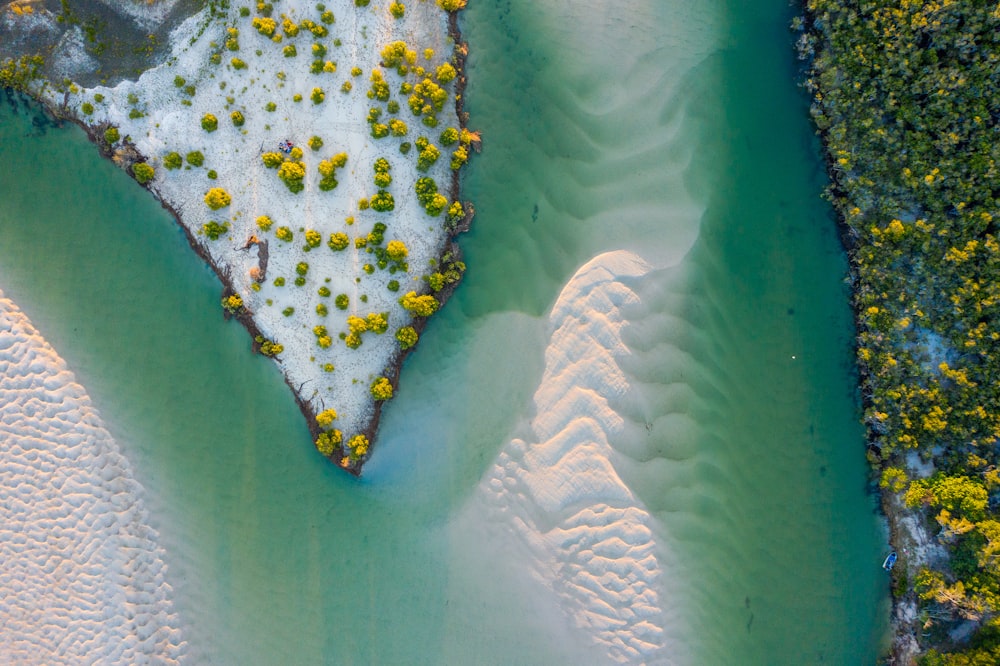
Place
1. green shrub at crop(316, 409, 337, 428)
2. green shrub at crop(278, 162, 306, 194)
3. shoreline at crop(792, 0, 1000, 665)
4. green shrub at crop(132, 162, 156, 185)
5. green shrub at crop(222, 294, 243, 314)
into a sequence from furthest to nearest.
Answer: green shrub at crop(222, 294, 243, 314) → green shrub at crop(132, 162, 156, 185) → green shrub at crop(316, 409, 337, 428) → green shrub at crop(278, 162, 306, 194) → shoreline at crop(792, 0, 1000, 665)

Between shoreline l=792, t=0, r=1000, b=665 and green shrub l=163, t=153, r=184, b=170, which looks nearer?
shoreline l=792, t=0, r=1000, b=665

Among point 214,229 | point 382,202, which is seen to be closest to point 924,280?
point 382,202

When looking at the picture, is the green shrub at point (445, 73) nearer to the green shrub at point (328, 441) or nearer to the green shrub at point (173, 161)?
the green shrub at point (173, 161)

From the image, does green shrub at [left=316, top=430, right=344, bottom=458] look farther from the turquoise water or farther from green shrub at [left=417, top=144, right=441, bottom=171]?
green shrub at [left=417, top=144, right=441, bottom=171]

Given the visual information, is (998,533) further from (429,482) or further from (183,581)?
(183,581)

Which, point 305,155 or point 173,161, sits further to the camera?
point 305,155

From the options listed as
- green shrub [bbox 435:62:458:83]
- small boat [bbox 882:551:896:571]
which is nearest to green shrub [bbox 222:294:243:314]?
green shrub [bbox 435:62:458:83]

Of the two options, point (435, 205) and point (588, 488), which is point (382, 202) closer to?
point (435, 205)
